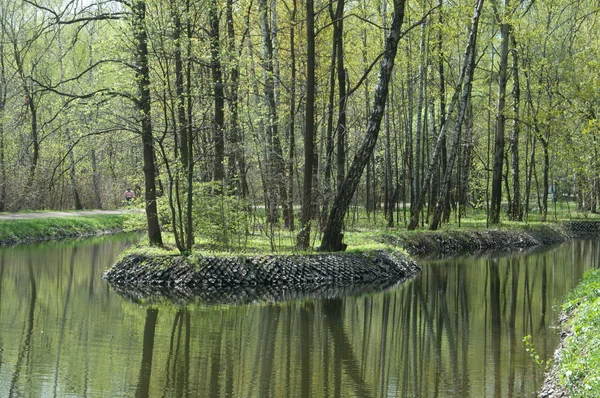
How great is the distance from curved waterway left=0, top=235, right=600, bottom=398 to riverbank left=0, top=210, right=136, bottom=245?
808 cm

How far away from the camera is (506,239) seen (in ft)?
92.1

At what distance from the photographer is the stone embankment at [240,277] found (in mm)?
15680

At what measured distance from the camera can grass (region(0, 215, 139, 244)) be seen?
26.2 metres

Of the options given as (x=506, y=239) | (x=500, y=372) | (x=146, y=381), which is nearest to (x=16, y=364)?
(x=146, y=381)

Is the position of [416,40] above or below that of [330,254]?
above

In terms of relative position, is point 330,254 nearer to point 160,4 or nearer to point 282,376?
point 160,4

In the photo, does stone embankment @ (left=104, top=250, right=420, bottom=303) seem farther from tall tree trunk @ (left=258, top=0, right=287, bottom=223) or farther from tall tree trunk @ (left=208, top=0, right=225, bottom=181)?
tall tree trunk @ (left=208, top=0, right=225, bottom=181)

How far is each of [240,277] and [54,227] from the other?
15.0 metres

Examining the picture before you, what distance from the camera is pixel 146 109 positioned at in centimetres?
1798

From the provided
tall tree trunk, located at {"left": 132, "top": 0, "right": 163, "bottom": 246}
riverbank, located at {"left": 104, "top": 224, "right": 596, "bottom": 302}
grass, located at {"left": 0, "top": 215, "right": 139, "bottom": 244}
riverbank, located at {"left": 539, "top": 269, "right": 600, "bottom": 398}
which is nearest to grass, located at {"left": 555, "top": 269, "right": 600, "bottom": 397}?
riverbank, located at {"left": 539, "top": 269, "right": 600, "bottom": 398}

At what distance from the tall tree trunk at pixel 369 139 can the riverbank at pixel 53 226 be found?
8957 millimetres

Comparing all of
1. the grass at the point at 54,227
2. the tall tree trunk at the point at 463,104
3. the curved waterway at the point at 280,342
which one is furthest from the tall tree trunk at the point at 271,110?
the tall tree trunk at the point at 463,104

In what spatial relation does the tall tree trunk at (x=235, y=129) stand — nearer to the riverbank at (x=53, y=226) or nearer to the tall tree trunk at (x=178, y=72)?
the tall tree trunk at (x=178, y=72)

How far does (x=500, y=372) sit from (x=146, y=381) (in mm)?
4337
